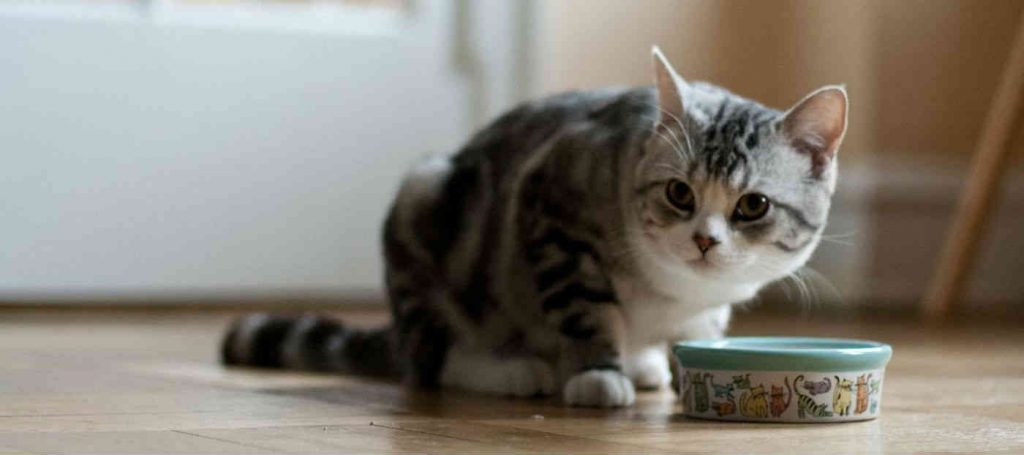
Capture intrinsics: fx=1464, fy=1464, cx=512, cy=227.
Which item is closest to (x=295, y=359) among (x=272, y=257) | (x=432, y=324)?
(x=432, y=324)

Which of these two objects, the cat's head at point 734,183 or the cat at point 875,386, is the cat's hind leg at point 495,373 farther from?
the cat at point 875,386

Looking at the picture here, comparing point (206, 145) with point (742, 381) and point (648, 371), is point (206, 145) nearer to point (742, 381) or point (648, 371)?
point (648, 371)

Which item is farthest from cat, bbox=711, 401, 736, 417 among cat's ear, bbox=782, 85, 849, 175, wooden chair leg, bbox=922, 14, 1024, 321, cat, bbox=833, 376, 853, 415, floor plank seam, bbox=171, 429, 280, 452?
wooden chair leg, bbox=922, 14, 1024, 321

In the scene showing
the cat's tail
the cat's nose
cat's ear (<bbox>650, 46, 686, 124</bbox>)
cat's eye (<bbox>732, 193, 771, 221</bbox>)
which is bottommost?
the cat's tail

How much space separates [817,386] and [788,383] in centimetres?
3

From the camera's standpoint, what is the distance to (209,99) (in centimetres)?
322

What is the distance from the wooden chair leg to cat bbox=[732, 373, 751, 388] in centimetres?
161

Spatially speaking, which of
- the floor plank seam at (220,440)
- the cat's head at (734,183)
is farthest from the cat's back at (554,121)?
the floor plank seam at (220,440)

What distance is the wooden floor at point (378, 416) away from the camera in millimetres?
1337

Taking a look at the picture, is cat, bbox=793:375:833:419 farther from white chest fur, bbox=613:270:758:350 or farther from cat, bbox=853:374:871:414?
white chest fur, bbox=613:270:758:350

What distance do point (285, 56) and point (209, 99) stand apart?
194 millimetres

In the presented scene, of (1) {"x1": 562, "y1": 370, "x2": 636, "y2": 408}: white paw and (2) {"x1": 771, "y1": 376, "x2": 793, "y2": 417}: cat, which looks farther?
(1) {"x1": 562, "y1": 370, "x2": 636, "y2": 408}: white paw

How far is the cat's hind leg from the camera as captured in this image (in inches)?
73.5

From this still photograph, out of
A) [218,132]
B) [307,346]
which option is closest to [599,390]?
[307,346]
